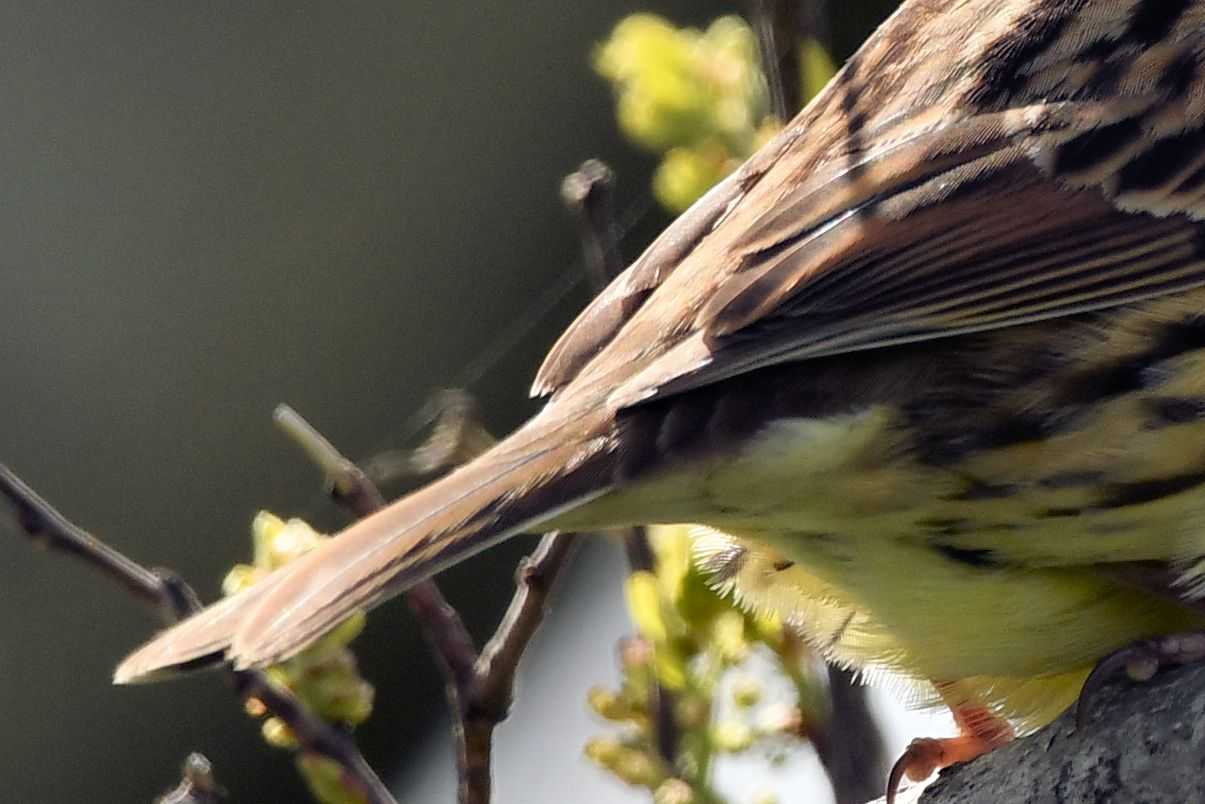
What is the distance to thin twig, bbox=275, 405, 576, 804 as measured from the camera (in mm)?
2172

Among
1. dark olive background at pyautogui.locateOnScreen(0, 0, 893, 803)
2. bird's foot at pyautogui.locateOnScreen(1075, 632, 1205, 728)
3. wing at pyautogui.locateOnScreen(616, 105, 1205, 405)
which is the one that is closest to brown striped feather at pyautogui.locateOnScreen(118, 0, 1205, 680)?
wing at pyautogui.locateOnScreen(616, 105, 1205, 405)

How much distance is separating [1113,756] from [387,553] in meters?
0.70

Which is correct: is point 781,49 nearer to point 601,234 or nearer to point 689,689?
point 601,234

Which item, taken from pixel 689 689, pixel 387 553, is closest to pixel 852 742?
pixel 689 689

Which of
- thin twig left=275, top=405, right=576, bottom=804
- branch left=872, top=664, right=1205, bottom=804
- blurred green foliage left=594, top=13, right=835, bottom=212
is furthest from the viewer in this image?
blurred green foliage left=594, top=13, right=835, bottom=212

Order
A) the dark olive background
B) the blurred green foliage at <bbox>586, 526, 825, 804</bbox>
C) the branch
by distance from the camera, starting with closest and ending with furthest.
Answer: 1. the branch
2. the blurred green foliage at <bbox>586, 526, 825, 804</bbox>
3. the dark olive background

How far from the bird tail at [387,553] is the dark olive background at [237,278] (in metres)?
1.86

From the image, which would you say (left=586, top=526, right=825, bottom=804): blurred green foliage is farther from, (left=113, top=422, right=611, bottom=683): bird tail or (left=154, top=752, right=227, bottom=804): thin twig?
(left=154, top=752, right=227, bottom=804): thin twig

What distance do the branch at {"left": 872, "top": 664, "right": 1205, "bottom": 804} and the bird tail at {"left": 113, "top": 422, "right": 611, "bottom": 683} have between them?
471 mm

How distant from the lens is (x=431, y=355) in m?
4.35

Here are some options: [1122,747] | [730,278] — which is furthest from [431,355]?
[1122,747]

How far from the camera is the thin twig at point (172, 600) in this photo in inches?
85.9

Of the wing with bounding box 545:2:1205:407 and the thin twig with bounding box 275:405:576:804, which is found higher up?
the wing with bounding box 545:2:1205:407

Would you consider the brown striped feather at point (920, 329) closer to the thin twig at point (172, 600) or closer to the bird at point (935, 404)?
the bird at point (935, 404)
